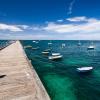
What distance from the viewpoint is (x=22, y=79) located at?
23.8 meters

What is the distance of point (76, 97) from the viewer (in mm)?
24203

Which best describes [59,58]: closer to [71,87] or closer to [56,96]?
[71,87]

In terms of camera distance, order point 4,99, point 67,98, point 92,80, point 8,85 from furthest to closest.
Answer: point 92,80 → point 67,98 → point 8,85 → point 4,99

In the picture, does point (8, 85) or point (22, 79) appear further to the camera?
point (22, 79)

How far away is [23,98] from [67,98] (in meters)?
9.12

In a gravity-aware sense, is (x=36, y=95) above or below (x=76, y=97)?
above

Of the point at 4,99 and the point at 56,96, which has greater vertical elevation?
the point at 4,99

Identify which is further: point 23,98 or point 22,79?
point 22,79

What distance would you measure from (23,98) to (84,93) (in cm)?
1325

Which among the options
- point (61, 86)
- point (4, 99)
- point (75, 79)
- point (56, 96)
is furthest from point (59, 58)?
point (4, 99)

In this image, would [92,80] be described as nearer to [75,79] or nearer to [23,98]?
[75,79]

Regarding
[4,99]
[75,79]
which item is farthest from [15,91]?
[75,79]

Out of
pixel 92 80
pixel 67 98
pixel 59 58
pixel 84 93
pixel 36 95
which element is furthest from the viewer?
pixel 59 58

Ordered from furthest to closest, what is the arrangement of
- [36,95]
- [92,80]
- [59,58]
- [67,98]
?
[59,58]
[92,80]
[67,98]
[36,95]
